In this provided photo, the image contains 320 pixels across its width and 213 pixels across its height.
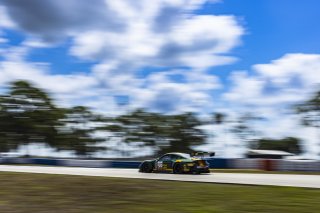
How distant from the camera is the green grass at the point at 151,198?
823 centimetres

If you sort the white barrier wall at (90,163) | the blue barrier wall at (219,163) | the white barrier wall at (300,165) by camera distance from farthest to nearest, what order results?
the white barrier wall at (90,163)
the blue barrier wall at (219,163)
the white barrier wall at (300,165)

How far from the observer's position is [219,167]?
102ft

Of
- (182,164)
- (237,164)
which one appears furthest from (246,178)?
(237,164)

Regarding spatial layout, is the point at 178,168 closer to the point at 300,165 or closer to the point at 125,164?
the point at 300,165

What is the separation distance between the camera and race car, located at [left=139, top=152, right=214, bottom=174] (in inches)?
745

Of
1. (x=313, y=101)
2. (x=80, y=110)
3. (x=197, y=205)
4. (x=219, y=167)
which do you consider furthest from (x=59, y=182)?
(x=80, y=110)

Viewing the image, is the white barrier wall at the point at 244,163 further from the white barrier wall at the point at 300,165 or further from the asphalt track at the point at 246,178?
the asphalt track at the point at 246,178

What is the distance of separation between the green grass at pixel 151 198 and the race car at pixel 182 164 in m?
6.78

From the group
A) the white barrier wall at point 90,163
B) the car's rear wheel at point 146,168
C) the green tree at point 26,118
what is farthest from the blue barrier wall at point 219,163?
the green tree at point 26,118

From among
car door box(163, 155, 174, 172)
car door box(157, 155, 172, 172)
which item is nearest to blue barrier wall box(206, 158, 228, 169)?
car door box(157, 155, 172, 172)

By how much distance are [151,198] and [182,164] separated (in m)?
9.57

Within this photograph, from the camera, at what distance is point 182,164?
19.2m

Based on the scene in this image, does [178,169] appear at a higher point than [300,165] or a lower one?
lower

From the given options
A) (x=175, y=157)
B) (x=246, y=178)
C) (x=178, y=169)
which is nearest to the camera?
(x=246, y=178)
